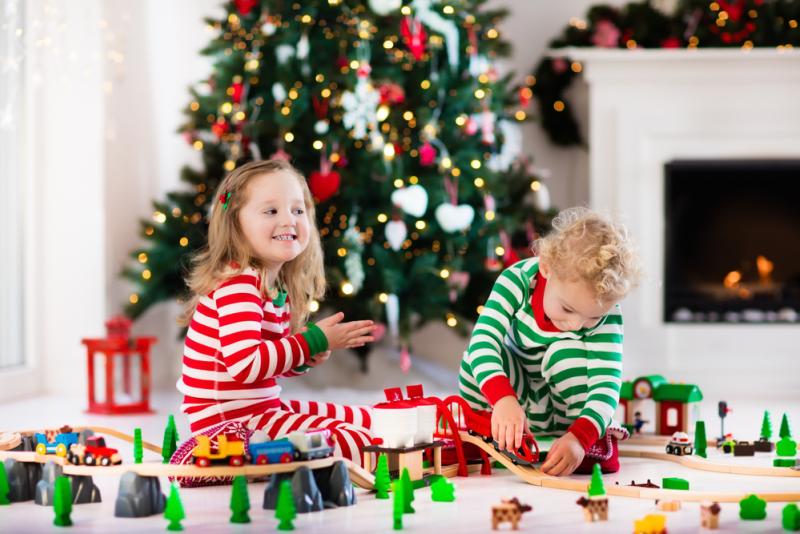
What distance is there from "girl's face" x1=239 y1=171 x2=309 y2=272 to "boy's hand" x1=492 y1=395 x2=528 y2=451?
52cm

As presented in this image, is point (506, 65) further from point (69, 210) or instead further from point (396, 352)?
point (69, 210)

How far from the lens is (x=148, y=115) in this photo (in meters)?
3.98

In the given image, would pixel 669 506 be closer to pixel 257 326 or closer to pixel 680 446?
pixel 680 446

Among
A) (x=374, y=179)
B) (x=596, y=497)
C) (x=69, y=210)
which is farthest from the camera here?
(x=69, y=210)

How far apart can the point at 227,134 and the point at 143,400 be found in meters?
0.91

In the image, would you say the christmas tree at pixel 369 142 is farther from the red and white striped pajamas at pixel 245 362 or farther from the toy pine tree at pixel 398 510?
the toy pine tree at pixel 398 510

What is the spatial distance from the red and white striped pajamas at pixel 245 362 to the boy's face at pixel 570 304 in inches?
16.7

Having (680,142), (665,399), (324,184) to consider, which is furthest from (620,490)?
(680,142)

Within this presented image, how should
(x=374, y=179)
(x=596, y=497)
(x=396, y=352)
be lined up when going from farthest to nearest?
(x=396, y=352), (x=374, y=179), (x=596, y=497)

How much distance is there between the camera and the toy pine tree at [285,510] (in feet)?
5.22

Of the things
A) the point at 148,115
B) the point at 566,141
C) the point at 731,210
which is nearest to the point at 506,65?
the point at 566,141

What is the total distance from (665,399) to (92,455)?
1393 mm

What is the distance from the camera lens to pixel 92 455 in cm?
176

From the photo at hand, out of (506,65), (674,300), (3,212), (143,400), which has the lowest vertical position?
(143,400)
